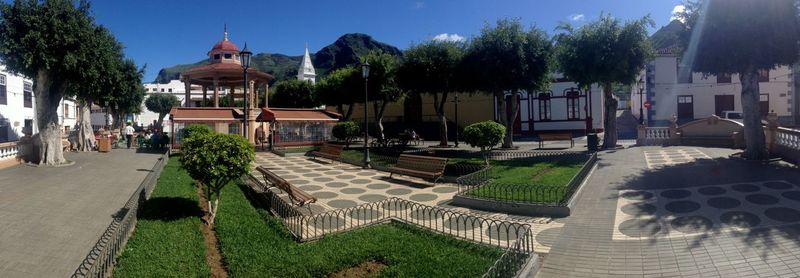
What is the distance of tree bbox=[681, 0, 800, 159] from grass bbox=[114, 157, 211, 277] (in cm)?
1563

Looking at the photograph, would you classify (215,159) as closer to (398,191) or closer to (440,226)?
(440,226)

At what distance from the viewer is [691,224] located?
740 cm

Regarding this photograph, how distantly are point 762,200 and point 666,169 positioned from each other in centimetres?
421

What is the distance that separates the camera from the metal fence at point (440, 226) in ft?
18.4

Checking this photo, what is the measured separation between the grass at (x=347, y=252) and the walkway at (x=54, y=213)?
7.27 feet

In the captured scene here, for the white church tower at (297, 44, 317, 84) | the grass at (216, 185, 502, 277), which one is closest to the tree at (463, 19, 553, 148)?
the grass at (216, 185, 502, 277)

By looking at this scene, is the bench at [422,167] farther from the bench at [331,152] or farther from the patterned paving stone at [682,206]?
the patterned paving stone at [682,206]

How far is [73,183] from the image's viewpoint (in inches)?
460

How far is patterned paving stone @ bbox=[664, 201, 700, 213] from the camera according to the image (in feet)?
27.2

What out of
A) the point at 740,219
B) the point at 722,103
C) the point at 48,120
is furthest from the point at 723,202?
the point at 722,103

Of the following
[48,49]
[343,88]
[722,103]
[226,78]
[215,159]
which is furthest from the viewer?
[226,78]

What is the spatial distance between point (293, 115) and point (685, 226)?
27.1 metres

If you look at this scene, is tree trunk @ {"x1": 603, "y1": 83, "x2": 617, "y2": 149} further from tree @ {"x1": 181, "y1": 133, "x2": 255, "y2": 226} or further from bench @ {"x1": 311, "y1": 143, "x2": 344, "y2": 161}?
tree @ {"x1": 181, "y1": 133, "x2": 255, "y2": 226}

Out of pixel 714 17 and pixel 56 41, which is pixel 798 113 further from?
pixel 56 41
